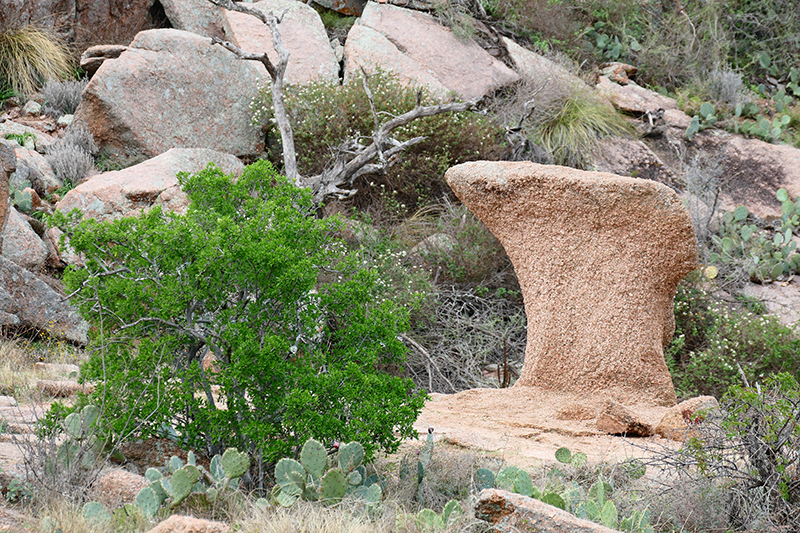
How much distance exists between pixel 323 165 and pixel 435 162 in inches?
55.0

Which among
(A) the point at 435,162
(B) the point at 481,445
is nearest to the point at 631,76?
(A) the point at 435,162

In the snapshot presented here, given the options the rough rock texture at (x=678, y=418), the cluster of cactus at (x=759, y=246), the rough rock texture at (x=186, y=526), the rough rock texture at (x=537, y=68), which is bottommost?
the cluster of cactus at (x=759, y=246)

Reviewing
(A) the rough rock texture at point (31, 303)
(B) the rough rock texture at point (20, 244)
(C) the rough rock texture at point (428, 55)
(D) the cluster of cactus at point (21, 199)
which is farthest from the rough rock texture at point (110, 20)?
(A) the rough rock texture at point (31, 303)

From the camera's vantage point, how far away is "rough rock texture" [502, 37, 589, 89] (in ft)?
33.8

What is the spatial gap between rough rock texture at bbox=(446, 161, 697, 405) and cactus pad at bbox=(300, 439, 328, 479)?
8.97 ft

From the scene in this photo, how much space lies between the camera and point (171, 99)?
9117 millimetres

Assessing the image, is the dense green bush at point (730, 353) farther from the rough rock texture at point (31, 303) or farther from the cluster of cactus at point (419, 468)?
the rough rock texture at point (31, 303)

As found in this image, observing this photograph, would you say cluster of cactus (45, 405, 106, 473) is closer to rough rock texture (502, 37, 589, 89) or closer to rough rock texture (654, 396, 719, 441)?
rough rock texture (654, 396, 719, 441)

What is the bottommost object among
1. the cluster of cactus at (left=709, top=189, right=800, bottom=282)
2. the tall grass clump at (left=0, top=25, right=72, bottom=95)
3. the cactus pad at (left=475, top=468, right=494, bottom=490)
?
the cluster of cactus at (left=709, top=189, right=800, bottom=282)

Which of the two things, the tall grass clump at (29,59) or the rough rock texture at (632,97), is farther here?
the rough rock texture at (632,97)

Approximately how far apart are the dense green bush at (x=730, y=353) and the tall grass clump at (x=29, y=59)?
8908 millimetres

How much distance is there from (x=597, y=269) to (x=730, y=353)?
242 cm

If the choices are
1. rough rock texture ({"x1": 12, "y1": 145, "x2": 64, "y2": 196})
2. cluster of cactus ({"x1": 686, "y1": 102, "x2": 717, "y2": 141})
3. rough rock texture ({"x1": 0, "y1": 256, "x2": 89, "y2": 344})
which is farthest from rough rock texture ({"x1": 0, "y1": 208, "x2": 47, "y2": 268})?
cluster of cactus ({"x1": 686, "y1": 102, "x2": 717, "y2": 141})

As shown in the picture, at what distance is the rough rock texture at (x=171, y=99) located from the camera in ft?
29.0
